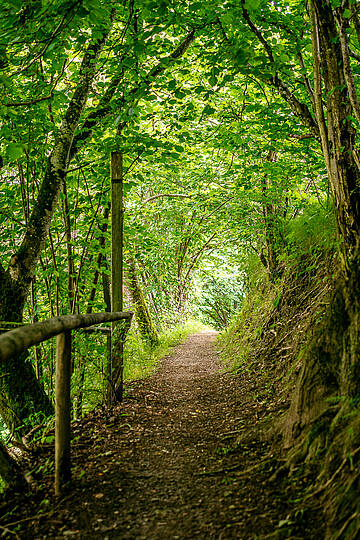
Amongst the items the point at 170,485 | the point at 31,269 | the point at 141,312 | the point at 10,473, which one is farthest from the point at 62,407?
the point at 141,312

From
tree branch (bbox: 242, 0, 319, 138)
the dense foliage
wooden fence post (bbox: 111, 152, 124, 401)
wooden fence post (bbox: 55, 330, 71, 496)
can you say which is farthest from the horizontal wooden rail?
tree branch (bbox: 242, 0, 319, 138)

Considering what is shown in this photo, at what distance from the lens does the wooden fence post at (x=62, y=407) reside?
2.27 m

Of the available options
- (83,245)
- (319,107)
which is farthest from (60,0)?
(83,245)

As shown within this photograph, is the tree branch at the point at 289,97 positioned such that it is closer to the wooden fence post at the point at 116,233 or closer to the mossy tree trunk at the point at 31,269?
the mossy tree trunk at the point at 31,269

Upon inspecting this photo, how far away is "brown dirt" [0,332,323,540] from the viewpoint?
1.86 meters

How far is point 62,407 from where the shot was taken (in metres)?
2.32

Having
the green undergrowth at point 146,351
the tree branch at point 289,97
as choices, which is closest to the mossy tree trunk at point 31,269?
the green undergrowth at point 146,351

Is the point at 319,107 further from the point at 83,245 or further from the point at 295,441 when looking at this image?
the point at 83,245

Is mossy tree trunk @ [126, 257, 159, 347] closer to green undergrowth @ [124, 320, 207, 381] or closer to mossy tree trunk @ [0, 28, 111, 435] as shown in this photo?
green undergrowth @ [124, 320, 207, 381]

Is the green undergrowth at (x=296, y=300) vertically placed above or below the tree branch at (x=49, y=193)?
below

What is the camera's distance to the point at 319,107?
2.81 m

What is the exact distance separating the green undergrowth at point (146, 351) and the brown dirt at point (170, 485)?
4.51 feet

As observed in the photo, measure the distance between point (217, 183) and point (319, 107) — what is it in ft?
19.1

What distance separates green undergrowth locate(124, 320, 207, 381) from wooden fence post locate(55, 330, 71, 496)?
2291 millimetres
